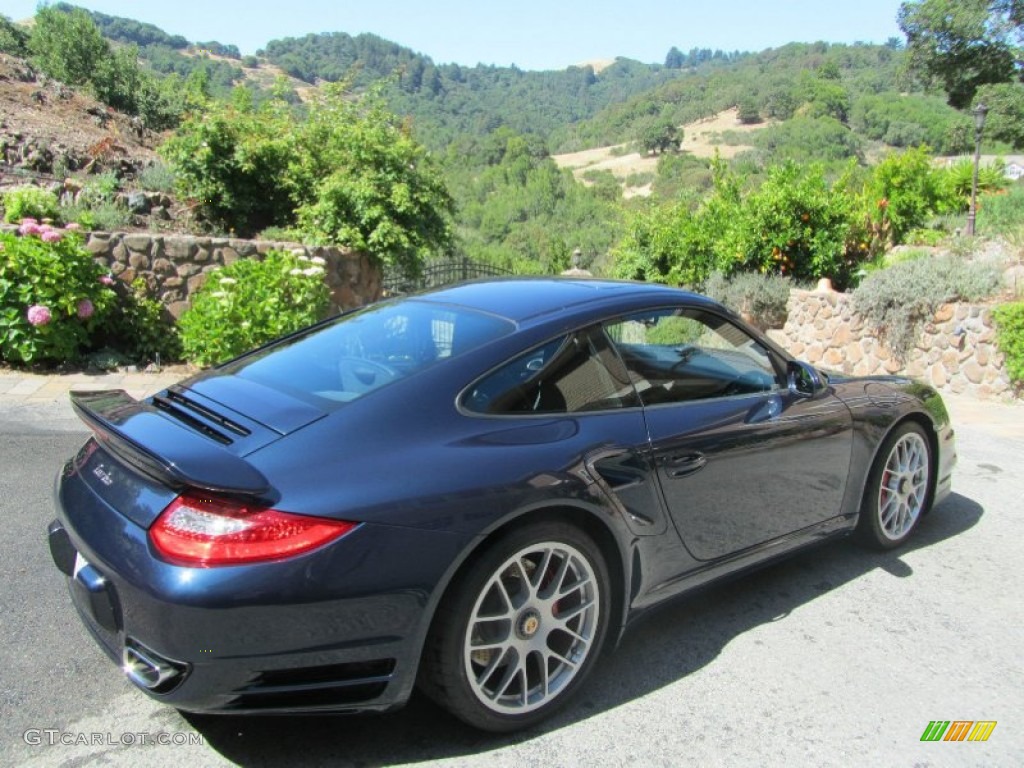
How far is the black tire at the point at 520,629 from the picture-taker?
2438 mm

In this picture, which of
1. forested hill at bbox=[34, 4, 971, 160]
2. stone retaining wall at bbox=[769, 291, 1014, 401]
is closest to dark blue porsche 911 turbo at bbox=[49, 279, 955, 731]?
stone retaining wall at bbox=[769, 291, 1014, 401]

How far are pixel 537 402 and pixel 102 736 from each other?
1.74 meters

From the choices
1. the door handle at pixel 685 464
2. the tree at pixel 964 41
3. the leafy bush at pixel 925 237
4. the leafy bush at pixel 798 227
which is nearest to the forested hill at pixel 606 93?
the tree at pixel 964 41

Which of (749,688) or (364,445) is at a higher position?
(364,445)

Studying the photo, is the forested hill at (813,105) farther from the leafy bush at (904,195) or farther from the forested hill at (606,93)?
the leafy bush at (904,195)

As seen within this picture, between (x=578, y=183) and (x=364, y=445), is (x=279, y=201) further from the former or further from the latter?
(x=578, y=183)

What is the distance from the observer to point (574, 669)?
2.75 metres

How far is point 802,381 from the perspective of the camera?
3.70 meters

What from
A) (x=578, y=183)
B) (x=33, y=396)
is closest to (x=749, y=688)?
(x=33, y=396)

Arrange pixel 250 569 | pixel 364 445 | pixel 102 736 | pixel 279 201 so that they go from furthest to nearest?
pixel 279 201
pixel 102 736
pixel 364 445
pixel 250 569

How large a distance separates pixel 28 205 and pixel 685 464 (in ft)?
25.8

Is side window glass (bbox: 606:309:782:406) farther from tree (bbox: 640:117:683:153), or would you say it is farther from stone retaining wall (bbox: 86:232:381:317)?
tree (bbox: 640:117:683:153)

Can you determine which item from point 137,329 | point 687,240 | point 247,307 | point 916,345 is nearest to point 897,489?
point 247,307

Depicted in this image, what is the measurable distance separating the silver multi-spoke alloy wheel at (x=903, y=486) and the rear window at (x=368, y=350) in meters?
2.29
